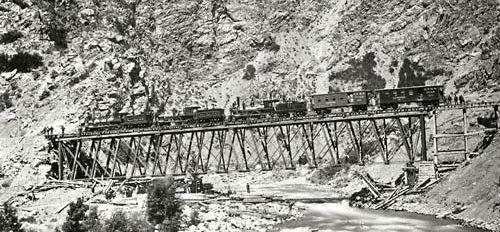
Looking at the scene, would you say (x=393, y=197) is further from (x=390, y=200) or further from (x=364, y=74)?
(x=364, y=74)

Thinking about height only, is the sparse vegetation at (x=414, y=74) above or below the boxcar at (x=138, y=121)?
above

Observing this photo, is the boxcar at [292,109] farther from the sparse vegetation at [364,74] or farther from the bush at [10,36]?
the bush at [10,36]

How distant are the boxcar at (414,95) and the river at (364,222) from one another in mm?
13788

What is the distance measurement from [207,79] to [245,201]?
56.6 m

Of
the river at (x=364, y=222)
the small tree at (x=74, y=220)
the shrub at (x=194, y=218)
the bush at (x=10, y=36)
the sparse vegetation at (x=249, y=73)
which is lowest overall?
the river at (x=364, y=222)

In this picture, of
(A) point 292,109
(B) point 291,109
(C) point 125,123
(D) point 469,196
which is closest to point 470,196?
Answer: (D) point 469,196

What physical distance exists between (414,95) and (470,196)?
18.2 m

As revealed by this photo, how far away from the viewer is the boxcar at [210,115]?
7131 centimetres

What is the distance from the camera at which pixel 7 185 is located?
67750 mm

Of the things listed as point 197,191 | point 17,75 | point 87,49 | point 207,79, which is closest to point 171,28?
point 207,79

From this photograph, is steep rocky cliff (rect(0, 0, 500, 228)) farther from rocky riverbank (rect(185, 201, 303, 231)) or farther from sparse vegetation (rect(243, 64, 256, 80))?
rocky riverbank (rect(185, 201, 303, 231))

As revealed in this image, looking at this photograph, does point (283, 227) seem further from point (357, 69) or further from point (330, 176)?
point (357, 69)

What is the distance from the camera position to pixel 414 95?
63281mm

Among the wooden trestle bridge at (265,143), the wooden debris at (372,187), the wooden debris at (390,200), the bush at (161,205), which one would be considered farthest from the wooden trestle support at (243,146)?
the bush at (161,205)
